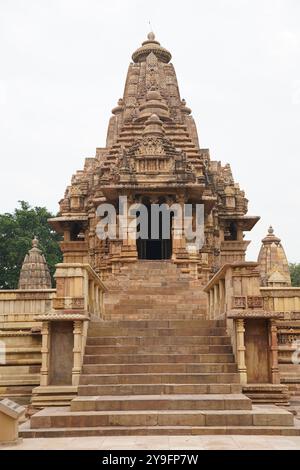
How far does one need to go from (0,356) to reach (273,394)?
5.77 metres

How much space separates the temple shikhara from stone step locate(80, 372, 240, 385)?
19 mm

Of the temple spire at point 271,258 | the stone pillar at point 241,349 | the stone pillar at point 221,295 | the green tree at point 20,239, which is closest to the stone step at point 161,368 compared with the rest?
the stone pillar at point 241,349

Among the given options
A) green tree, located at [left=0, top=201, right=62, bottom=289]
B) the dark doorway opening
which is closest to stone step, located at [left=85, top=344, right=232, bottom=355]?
the dark doorway opening

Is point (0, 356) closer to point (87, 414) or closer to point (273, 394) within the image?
point (87, 414)

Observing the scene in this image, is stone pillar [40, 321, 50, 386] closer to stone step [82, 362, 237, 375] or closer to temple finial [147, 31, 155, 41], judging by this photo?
stone step [82, 362, 237, 375]

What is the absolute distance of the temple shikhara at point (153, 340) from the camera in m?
8.92

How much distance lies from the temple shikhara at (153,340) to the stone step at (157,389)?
18 millimetres

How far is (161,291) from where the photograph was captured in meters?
18.2

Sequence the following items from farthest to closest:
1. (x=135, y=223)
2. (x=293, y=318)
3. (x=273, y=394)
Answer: (x=135, y=223), (x=293, y=318), (x=273, y=394)

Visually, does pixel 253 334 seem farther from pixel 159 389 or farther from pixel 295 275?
pixel 295 275

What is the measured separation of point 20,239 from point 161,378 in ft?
123

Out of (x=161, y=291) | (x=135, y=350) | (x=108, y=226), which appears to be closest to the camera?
(x=135, y=350)

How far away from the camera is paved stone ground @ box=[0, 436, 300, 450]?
7.50m
